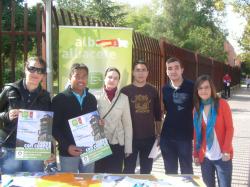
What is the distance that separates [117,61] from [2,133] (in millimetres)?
2172

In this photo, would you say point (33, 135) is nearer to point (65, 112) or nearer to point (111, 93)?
point (65, 112)

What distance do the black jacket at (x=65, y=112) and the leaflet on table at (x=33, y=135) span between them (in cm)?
22

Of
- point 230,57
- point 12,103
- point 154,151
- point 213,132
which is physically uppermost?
point 230,57

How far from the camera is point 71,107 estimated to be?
4336 millimetres

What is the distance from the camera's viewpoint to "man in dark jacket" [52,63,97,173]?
14.2 ft

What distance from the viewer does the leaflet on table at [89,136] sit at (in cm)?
421

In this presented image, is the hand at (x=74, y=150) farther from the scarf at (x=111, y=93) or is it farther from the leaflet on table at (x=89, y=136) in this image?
the scarf at (x=111, y=93)

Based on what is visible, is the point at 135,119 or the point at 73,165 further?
the point at 135,119

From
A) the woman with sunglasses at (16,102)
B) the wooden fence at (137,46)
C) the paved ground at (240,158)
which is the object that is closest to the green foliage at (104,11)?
the wooden fence at (137,46)

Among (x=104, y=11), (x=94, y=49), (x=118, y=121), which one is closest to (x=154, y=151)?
(x=118, y=121)

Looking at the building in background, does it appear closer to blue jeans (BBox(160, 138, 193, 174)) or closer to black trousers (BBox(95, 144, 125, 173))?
blue jeans (BBox(160, 138, 193, 174))

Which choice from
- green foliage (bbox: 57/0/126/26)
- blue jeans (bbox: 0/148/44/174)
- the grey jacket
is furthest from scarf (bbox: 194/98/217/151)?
green foliage (bbox: 57/0/126/26)

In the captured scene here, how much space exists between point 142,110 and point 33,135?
1.43 m

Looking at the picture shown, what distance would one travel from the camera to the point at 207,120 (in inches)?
181
